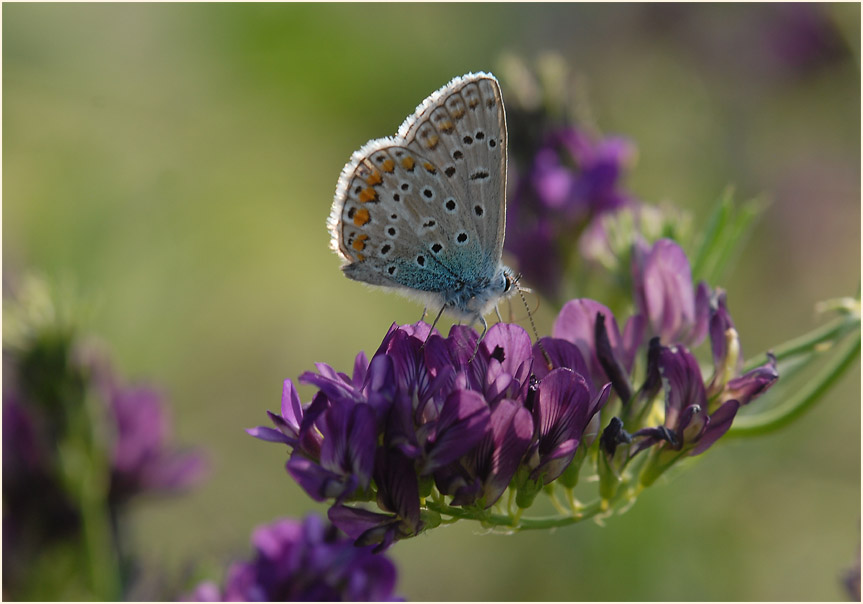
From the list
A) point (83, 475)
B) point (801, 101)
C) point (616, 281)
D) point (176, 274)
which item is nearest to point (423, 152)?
point (616, 281)

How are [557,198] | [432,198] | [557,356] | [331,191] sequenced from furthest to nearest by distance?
[331,191] → [557,198] → [432,198] → [557,356]

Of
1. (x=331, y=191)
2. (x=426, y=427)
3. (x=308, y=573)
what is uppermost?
(x=331, y=191)

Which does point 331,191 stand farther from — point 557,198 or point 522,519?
point 522,519

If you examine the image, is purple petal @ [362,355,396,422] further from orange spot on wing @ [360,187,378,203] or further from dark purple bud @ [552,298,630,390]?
orange spot on wing @ [360,187,378,203]

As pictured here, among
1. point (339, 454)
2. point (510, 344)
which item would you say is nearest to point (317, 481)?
point (339, 454)

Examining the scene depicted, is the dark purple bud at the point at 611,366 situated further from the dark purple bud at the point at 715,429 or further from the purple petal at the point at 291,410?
the purple petal at the point at 291,410

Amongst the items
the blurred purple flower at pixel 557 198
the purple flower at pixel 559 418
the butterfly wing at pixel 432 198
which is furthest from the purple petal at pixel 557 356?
the blurred purple flower at pixel 557 198

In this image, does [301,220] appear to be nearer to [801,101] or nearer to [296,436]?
[801,101]
